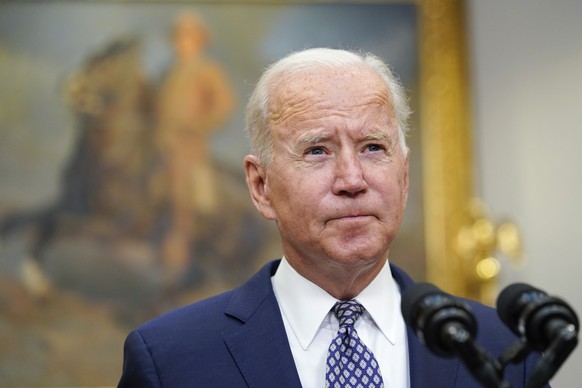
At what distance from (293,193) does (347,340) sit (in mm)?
441

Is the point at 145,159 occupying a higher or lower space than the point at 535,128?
higher

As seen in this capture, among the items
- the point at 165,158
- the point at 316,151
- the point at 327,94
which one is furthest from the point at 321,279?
the point at 165,158

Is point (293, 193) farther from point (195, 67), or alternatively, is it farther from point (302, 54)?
point (195, 67)

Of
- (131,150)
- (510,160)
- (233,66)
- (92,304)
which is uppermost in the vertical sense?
(233,66)

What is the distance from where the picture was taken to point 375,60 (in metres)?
2.89

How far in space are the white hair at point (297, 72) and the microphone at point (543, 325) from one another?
0.94m

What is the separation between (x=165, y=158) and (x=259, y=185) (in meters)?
3.54

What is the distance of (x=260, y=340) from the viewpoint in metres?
2.64

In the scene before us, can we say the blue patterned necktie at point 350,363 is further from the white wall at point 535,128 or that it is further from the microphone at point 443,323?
the white wall at point 535,128

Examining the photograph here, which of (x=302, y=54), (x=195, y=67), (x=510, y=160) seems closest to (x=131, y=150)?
(x=195, y=67)

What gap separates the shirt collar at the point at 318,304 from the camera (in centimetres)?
266

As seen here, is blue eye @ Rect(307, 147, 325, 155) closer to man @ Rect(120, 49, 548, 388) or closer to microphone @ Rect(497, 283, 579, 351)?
man @ Rect(120, 49, 548, 388)

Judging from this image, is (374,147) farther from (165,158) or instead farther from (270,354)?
(165,158)

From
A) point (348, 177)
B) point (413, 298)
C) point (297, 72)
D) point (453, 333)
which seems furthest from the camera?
point (297, 72)
